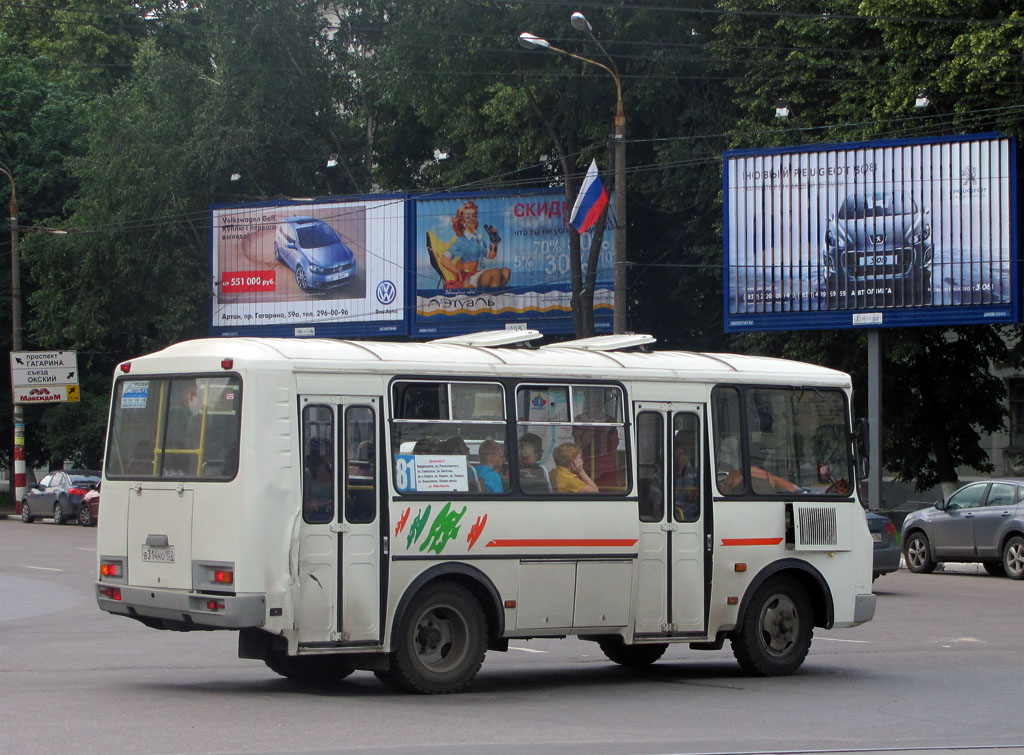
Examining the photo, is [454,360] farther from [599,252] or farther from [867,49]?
[599,252]

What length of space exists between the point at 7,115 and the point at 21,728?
46846 mm

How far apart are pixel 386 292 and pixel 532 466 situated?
30742mm

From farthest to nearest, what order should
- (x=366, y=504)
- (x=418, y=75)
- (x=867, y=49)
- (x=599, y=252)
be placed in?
(x=418, y=75)
(x=599, y=252)
(x=867, y=49)
(x=366, y=504)

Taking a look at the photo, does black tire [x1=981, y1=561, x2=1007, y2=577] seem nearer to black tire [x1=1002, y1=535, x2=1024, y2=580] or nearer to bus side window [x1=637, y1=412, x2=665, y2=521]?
black tire [x1=1002, y1=535, x2=1024, y2=580]

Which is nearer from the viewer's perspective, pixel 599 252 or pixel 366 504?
pixel 366 504

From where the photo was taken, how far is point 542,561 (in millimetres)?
11664

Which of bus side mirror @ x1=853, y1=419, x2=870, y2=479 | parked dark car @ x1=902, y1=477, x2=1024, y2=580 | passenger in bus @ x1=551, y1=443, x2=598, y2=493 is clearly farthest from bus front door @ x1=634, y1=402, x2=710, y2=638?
parked dark car @ x1=902, y1=477, x2=1024, y2=580

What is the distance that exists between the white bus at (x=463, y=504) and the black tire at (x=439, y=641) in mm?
16

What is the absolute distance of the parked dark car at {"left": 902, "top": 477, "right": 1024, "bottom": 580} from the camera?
24.2m

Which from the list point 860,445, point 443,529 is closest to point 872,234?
point 860,445

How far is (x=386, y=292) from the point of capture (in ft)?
138

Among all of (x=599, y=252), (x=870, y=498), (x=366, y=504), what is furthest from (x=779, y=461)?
(x=599, y=252)

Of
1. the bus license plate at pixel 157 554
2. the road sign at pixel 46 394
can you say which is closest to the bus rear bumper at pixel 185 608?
the bus license plate at pixel 157 554

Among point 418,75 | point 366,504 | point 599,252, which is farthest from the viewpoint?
point 418,75
